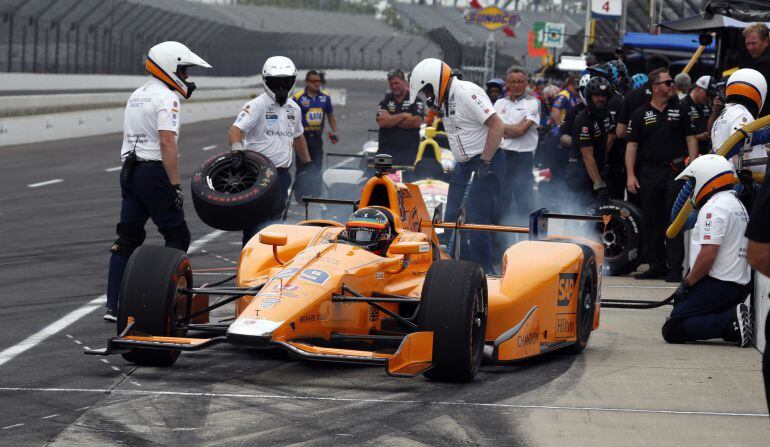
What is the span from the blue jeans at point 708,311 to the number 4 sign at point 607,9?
64.0 ft

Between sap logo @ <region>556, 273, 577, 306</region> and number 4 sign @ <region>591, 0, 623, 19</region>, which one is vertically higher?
number 4 sign @ <region>591, 0, 623, 19</region>

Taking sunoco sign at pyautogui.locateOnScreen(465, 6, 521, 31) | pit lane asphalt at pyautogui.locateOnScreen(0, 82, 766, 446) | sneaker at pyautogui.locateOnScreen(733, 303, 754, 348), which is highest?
sunoco sign at pyautogui.locateOnScreen(465, 6, 521, 31)

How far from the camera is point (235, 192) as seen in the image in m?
10.4

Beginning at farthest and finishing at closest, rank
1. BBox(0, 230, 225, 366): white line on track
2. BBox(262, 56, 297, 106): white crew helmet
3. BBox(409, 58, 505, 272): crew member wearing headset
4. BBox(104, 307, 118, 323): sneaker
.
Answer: BBox(262, 56, 297, 106): white crew helmet
BBox(409, 58, 505, 272): crew member wearing headset
BBox(104, 307, 118, 323): sneaker
BBox(0, 230, 225, 366): white line on track

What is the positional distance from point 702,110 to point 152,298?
7.51m

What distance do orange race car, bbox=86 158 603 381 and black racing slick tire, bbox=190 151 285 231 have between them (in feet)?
3.35

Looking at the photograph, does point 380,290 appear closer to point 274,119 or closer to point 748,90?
point 274,119

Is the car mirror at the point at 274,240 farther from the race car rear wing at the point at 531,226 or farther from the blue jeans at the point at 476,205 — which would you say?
the blue jeans at the point at 476,205

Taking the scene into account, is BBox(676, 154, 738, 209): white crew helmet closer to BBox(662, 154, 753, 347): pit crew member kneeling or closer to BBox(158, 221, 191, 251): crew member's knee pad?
BBox(662, 154, 753, 347): pit crew member kneeling

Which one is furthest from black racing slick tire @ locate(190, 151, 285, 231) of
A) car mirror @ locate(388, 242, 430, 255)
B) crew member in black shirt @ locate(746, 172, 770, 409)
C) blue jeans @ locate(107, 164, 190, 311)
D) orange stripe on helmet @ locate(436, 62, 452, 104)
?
crew member in black shirt @ locate(746, 172, 770, 409)

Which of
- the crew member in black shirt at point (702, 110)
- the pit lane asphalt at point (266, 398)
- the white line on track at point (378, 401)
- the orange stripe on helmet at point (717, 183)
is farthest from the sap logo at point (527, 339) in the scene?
the crew member in black shirt at point (702, 110)

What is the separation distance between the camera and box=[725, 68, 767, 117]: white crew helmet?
10.8 m

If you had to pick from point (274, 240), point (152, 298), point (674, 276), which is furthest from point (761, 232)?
point (674, 276)

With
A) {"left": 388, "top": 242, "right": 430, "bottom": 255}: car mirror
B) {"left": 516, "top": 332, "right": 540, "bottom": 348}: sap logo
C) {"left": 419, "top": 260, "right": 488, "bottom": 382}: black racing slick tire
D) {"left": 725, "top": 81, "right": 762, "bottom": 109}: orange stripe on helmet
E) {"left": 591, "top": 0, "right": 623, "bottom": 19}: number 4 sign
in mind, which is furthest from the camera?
{"left": 591, "top": 0, "right": 623, "bottom": 19}: number 4 sign
